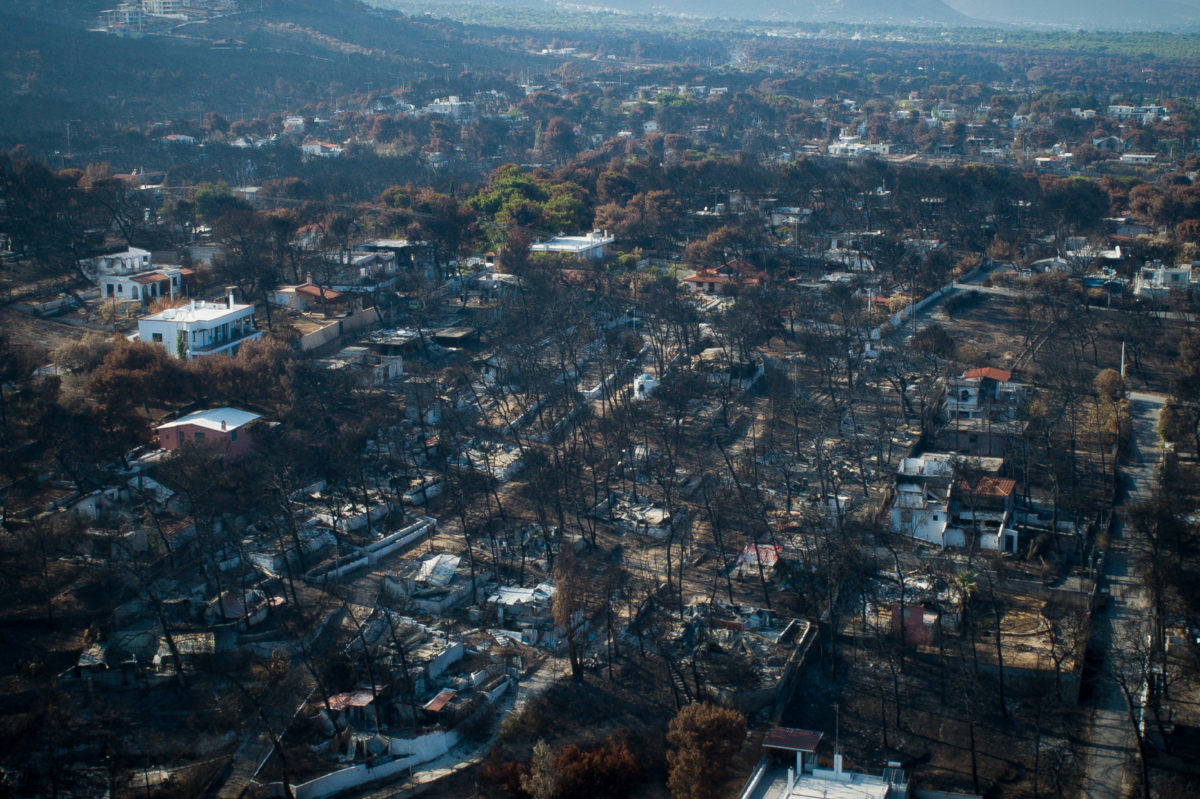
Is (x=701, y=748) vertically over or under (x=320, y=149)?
under

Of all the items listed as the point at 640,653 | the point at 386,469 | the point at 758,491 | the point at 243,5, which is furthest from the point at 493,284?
the point at 243,5

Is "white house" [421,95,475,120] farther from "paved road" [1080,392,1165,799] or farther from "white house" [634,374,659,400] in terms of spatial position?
"paved road" [1080,392,1165,799]

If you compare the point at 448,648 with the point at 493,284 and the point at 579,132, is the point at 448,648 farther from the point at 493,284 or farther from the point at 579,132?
the point at 579,132

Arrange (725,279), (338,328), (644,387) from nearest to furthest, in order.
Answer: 1. (644,387)
2. (338,328)
3. (725,279)

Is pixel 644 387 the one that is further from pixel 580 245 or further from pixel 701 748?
pixel 701 748

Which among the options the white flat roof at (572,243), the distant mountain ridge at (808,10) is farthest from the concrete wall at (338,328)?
the distant mountain ridge at (808,10)

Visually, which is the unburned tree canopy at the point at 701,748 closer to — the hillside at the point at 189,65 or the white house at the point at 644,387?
the white house at the point at 644,387

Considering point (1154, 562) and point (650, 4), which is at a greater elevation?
point (650, 4)

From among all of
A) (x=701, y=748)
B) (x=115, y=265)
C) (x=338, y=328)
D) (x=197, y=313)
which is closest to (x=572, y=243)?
(x=338, y=328)
